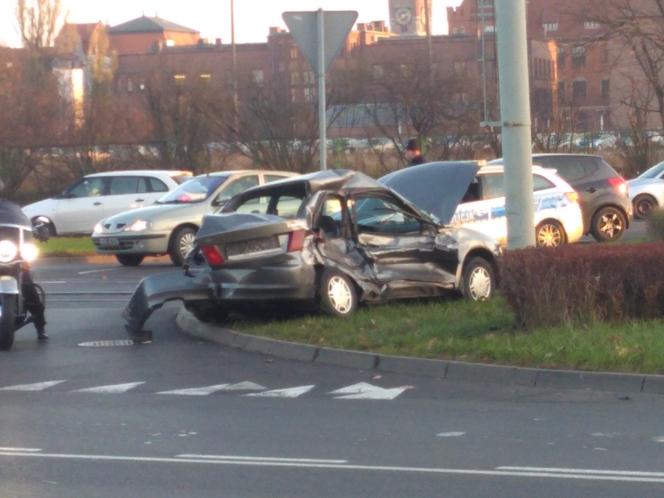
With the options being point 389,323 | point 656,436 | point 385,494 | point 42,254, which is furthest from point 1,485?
point 42,254

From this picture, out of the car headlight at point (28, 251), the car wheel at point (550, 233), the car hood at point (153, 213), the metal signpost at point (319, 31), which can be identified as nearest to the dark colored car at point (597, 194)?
A: the car wheel at point (550, 233)

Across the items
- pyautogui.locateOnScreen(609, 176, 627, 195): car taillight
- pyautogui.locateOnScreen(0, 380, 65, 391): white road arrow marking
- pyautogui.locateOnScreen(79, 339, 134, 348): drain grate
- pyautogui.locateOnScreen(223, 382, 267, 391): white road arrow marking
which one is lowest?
pyautogui.locateOnScreen(223, 382, 267, 391): white road arrow marking

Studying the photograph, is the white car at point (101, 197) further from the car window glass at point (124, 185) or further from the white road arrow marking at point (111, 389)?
the white road arrow marking at point (111, 389)

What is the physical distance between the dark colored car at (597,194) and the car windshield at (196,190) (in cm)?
527

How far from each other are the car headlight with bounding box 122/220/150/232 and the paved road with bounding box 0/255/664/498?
10.2 metres

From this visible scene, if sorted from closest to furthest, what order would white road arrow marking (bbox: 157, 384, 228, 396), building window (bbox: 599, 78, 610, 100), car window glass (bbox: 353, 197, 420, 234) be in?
white road arrow marking (bbox: 157, 384, 228, 396) < car window glass (bbox: 353, 197, 420, 234) < building window (bbox: 599, 78, 610, 100)

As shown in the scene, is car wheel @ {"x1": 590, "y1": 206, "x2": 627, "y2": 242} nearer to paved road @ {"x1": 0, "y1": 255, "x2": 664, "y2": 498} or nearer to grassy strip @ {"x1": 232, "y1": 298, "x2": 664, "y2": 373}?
grassy strip @ {"x1": 232, "y1": 298, "x2": 664, "y2": 373}

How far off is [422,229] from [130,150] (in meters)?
28.5

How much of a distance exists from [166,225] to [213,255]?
997cm

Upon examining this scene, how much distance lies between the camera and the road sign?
54.2 feet

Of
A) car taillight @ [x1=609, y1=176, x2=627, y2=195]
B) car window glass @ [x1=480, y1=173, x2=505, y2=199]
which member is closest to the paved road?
car window glass @ [x1=480, y1=173, x2=505, y2=199]

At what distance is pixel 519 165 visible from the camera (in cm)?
1370

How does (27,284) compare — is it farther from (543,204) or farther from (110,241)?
(543,204)

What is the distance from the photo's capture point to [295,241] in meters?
13.5
